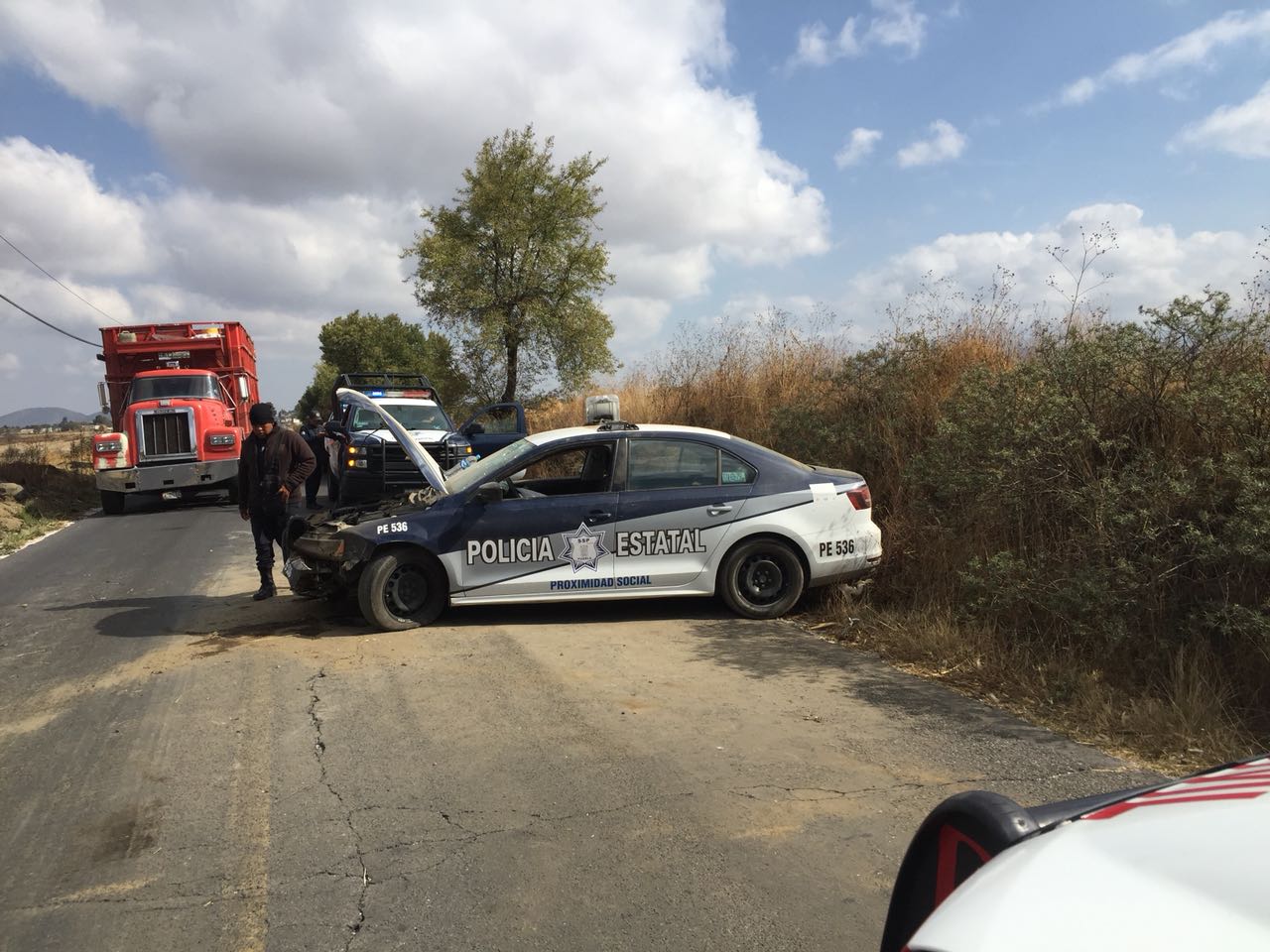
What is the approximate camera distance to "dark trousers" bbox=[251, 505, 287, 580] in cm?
788

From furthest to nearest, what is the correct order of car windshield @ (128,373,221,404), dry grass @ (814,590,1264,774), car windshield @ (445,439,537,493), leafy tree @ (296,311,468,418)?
leafy tree @ (296,311,468,418)
car windshield @ (128,373,221,404)
car windshield @ (445,439,537,493)
dry grass @ (814,590,1264,774)

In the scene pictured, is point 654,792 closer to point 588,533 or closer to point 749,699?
point 749,699

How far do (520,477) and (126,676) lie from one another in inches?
128

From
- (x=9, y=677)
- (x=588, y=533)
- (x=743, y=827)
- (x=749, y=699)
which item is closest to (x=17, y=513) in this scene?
(x=9, y=677)

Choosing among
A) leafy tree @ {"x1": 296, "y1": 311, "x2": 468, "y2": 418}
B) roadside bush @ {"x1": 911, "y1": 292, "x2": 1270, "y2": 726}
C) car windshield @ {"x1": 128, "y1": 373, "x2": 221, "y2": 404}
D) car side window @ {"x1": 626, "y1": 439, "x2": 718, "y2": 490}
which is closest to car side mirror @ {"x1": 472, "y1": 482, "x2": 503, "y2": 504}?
car side window @ {"x1": 626, "y1": 439, "x2": 718, "y2": 490}

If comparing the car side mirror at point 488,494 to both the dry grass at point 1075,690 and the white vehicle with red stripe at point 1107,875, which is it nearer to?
the dry grass at point 1075,690

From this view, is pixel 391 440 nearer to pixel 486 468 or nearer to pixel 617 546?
pixel 486 468

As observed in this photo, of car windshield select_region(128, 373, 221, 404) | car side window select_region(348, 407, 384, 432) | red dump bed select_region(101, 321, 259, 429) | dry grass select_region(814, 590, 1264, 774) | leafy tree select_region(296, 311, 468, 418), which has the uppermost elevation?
leafy tree select_region(296, 311, 468, 418)

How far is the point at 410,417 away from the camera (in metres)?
15.8

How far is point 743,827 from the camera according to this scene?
3.54 meters

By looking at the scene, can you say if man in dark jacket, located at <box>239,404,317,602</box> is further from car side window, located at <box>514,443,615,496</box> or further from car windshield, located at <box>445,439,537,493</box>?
car side window, located at <box>514,443,615,496</box>

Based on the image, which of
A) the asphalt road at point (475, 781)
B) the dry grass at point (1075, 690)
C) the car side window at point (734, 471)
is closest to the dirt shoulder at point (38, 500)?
the asphalt road at point (475, 781)

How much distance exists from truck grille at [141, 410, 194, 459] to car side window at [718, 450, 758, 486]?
12646 mm

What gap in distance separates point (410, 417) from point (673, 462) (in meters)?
9.85
